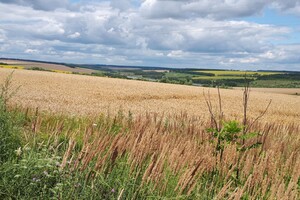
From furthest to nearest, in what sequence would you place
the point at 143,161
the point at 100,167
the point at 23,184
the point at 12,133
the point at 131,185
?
1. the point at 12,133
2. the point at 143,161
3. the point at 100,167
4. the point at 131,185
5. the point at 23,184

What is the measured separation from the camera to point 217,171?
16.6 feet

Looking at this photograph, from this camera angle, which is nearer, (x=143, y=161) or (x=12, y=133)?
(x=143, y=161)

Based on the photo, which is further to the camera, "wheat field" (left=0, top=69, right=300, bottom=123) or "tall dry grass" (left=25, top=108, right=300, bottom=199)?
"wheat field" (left=0, top=69, right=300, bottom=123)

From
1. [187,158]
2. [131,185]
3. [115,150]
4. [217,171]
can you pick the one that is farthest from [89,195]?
[217,171]

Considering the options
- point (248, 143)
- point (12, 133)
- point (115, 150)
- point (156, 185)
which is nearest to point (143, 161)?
point (115, 150)

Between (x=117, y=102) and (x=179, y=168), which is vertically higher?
(x=179, y=168)

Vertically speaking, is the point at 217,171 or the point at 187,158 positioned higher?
the point at 187,158

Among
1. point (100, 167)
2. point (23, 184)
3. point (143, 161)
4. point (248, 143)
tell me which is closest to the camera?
point (23, 184)

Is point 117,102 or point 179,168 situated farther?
point 117,102

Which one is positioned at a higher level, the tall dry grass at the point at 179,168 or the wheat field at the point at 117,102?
the tall dry grass at the point at 179,168

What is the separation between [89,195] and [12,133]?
208 centimetres

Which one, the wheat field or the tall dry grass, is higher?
the tall dry grass

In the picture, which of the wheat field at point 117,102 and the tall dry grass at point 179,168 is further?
the wheat field at point 117,102

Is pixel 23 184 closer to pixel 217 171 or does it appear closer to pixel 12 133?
pixel 12 133
